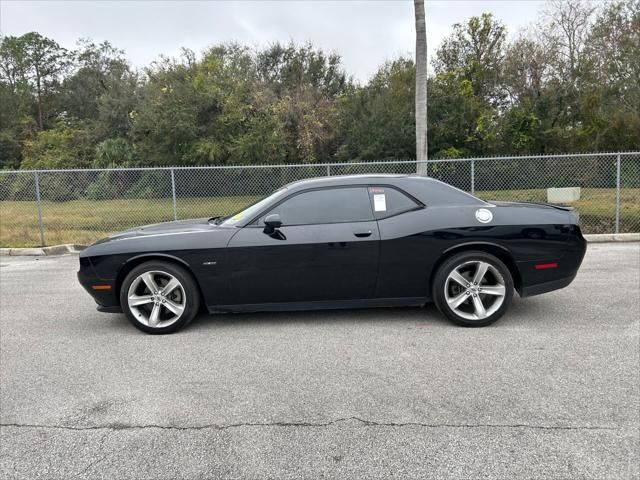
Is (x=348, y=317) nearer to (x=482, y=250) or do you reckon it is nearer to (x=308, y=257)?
(x=308, y=257)

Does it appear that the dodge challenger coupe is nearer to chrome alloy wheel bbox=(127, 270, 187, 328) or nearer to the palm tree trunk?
chrome alloy wheel bbox=(127, 270, 187, 328)

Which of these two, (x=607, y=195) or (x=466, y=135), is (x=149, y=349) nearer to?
(x=607, y=195)

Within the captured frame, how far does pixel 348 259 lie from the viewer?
458 cm

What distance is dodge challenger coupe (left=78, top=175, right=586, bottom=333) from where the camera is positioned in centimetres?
459

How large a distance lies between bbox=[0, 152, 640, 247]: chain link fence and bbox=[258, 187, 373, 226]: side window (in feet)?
18.9

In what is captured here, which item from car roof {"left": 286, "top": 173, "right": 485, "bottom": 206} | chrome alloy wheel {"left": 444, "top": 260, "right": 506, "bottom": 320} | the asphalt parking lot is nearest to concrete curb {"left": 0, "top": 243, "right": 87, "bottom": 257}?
the asphalt parking lot

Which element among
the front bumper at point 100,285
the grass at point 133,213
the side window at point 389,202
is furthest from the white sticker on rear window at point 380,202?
the grass at point 133,213

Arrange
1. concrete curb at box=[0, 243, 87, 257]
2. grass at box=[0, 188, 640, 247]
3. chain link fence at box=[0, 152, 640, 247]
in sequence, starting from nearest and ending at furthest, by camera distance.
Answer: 1. concrete curb at box=[0, 243, 87, 257]
2. grass at box=[0, 188, 640, 247]
3. chain link fence at box=[0, 152, 640, 247]

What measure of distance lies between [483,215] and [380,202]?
101cm

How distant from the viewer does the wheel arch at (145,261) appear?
4.64 meters

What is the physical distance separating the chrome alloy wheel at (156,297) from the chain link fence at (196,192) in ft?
20.3

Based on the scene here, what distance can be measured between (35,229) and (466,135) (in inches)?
827

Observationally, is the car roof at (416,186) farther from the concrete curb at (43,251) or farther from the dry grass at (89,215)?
the concrete curb at (43,251)

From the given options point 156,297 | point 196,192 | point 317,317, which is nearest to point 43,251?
point 196,192
